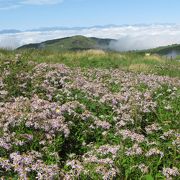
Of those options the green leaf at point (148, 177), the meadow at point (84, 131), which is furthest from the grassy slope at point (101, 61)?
the green leaf at point (148, 177)

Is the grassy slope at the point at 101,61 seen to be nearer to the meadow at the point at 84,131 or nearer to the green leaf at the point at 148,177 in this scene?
the meadow at the point at 84,131

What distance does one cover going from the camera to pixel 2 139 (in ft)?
29.3

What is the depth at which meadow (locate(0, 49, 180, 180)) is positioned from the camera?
7723 millimetres

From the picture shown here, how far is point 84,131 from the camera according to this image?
10.6m

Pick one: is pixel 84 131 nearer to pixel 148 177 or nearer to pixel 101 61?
pixel 148 177

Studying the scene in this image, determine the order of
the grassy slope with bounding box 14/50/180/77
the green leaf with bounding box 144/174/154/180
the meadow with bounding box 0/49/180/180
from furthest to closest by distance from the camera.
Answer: the grassy slope with bounding box 14/50/180/77
the meadow with bounding box 0/49/180/180
the green leaf with bounding box 144/174/154/180

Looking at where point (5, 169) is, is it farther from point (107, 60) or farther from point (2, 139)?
point (107, 60)

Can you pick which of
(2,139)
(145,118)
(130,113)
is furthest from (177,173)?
(145,118)

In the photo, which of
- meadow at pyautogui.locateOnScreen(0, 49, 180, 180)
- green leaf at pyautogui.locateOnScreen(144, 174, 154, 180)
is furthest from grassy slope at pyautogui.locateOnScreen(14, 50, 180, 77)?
green leaf at pyautogui.locateOnScreen(144, 174, 154, 180)

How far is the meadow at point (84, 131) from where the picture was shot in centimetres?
772

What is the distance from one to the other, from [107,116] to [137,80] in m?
6.87

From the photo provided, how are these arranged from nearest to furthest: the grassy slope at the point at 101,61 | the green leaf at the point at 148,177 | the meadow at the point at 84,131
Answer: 1. the green leaf at the point at 148,177
2. the meadow at the point at 84,131
3. the grassy slope at the point at 101,61

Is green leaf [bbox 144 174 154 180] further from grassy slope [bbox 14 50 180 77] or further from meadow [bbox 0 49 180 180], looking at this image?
grassy slope [bbox 14 50 180 77]

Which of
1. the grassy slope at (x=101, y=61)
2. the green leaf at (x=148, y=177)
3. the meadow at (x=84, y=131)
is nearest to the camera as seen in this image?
the green leaf at (x=148, y=177)
